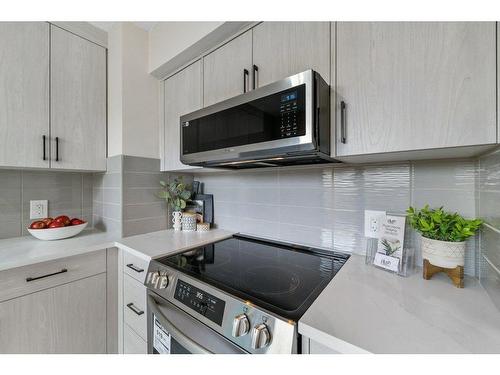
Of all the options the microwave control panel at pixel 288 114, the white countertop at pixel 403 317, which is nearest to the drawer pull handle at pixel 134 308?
the white countertop at pixel 403 317

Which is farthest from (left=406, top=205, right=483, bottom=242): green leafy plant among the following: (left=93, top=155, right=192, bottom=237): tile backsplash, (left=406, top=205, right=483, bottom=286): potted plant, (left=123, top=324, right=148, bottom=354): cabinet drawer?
(left=93, top=155, right=192, bottom=237): tile backsplash

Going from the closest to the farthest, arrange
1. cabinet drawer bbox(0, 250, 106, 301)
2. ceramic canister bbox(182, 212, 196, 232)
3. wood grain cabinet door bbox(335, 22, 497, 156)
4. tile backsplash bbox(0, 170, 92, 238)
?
wood grain cabinet door bbox(335, 22, 497, 156) < cabinet drawer bbox(0, 250, 106, 301) < tile backsplash bbox(0, 170, 92, 238) < ceramic canister bbox(182, 212, 196, 232)

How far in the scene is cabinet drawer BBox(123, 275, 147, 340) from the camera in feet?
3.40

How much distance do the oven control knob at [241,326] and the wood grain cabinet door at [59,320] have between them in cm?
98

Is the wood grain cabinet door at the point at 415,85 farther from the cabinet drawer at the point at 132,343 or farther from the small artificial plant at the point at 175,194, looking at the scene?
the cabinet drawer at the point at 132,343

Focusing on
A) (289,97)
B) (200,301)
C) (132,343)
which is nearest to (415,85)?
(289,97)

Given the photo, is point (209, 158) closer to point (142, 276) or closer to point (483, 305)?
point (142, 276)

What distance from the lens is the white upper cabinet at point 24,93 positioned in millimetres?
1116

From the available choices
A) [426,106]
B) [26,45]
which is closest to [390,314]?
[426,106]

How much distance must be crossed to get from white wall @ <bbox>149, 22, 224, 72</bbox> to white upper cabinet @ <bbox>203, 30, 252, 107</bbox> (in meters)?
0.11

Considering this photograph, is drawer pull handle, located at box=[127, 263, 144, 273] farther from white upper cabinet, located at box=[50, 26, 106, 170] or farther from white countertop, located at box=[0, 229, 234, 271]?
white upper cabinet, located at box=[50, 26, 106, 170]

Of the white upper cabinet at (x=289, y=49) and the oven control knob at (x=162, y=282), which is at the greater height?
the white upper cabinet at (x=289, y=49)

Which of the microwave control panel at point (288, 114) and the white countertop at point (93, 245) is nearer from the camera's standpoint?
the microwave control panel at point (288, 114)

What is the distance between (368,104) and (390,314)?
2.13ft
